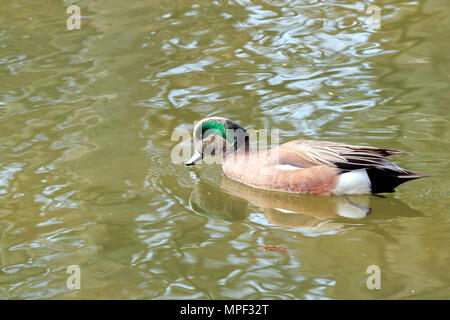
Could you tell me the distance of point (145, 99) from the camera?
8750 millimetres

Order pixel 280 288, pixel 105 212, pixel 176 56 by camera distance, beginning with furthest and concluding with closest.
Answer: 1. pixel 176 56
2. pixel 105 212
3. pixel 280 288

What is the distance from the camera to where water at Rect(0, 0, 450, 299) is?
525 centimetres

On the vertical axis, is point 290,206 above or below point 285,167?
below

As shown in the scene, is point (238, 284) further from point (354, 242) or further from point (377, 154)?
point (377, 154)

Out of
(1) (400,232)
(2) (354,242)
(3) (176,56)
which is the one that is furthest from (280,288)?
(3) (176,56)

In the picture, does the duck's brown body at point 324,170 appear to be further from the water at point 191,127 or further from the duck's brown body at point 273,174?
the water at point 191,127

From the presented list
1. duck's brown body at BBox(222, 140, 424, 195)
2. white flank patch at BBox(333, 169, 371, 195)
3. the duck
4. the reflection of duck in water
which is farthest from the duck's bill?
white flank patch at BBox(333, 169, 371, 195)

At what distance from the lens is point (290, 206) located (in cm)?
645

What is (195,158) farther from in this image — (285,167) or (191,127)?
(285,167)

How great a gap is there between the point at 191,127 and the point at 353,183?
87.0 inches

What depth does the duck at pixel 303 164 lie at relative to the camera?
6355 millimetres

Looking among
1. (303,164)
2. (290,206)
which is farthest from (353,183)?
(290,206)
